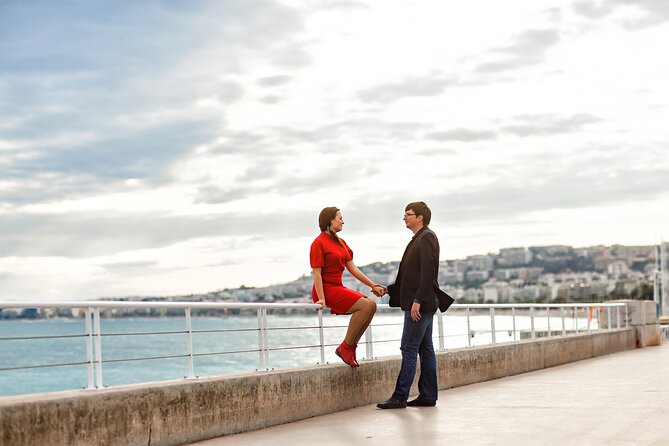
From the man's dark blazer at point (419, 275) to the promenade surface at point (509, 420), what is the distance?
1201 millimetres

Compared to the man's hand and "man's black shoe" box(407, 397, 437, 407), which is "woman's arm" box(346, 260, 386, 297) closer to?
the man's hand

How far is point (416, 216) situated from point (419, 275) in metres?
0.67

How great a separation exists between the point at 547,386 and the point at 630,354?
32.2 ft

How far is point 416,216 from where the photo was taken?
35.8 ft

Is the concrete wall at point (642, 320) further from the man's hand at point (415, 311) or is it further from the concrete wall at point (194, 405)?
the man's hand at point (415, 311)

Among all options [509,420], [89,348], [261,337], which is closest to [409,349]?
[509,420]

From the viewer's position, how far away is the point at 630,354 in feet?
74.2

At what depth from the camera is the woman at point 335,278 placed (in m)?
10.5

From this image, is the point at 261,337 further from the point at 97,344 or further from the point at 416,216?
the point at 97,344

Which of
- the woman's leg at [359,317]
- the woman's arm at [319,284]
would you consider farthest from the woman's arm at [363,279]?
the woman's arm at [319,284]

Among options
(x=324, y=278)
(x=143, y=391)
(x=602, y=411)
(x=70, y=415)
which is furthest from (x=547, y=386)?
(x=70, y=415)

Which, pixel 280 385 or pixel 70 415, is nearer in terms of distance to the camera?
pixel 70 415

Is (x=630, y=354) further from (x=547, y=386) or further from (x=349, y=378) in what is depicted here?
(x=349, y=378)

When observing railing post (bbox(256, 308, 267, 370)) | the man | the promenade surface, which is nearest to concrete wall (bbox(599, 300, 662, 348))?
the promenade surface
